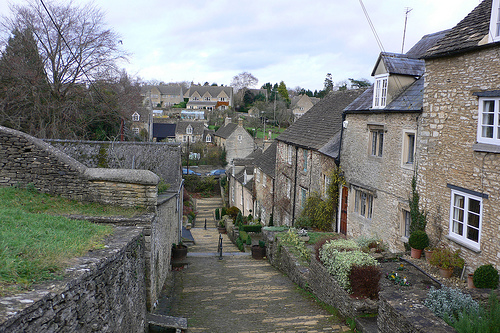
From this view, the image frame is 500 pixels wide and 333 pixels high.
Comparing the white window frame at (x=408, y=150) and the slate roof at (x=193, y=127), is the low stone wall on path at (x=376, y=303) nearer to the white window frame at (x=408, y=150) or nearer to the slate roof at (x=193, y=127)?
the white window frame at (x=408, y=150)

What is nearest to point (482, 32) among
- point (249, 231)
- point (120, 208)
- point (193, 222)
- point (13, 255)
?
point (120, 208)

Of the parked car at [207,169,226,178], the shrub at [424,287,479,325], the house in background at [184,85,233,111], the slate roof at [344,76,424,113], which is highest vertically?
the house in background at [184,85,233,111]

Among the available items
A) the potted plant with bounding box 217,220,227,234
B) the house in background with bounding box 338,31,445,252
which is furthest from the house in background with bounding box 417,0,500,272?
the potted plant with bounding box 217,220,227,234

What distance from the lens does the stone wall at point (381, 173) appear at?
1291cm

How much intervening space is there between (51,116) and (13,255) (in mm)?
22794

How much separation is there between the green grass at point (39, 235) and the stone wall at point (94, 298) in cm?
20

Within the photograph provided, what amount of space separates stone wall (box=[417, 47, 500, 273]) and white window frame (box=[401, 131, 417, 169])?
791 mm

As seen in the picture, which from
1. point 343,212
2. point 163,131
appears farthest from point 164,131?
point 343,212

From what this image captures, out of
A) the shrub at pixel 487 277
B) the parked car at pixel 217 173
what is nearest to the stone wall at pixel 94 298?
the shrub at pixel 487 277

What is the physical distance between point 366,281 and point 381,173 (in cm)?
612

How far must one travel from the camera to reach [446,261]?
10062 millimetres

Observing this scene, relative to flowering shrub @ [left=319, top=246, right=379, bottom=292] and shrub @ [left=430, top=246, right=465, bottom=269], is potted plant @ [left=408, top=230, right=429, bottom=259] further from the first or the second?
flowering shrub @ [left=319, top=246, right=379, bottom=292]

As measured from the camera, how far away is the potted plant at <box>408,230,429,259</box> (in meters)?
11.2

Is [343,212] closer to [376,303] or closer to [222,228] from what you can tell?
[376,303]
